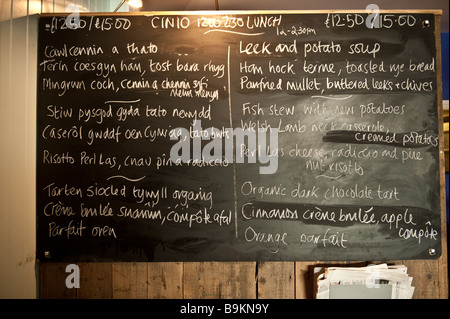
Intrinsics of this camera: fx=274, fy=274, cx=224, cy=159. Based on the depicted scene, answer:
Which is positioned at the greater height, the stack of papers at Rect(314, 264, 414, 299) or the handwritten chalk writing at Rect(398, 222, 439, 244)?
the handwritten chalk writing at Rect(398, 222, 439, 244)

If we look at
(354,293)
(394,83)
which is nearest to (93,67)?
(394,83)

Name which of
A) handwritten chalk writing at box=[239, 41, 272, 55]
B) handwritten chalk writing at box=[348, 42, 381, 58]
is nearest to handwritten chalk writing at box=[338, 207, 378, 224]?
handwritten chalk writing at box=[348, 42, 381, 58]

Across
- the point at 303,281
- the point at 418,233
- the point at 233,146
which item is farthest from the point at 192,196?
the point at 418,233

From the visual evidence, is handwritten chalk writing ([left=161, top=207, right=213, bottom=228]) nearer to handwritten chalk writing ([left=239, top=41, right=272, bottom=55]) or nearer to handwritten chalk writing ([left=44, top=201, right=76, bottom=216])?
handwritten chalk writing ([left=44, top=201, right=76, bottom=216])

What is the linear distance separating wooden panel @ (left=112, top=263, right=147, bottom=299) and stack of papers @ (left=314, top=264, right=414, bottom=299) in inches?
40.5

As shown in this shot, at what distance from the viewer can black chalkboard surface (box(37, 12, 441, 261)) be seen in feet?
5.16

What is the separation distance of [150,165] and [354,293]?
137 centimetres

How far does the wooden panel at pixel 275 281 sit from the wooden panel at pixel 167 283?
48 centimetres

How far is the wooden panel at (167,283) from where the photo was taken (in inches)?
64.5

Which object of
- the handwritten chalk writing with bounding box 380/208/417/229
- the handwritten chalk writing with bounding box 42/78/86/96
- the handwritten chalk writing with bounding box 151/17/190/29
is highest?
the handwritten chalk writing with bounding box 151/17/190/29

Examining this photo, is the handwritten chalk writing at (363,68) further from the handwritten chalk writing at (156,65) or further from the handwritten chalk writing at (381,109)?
the handwritten chalk writing at (156,65)

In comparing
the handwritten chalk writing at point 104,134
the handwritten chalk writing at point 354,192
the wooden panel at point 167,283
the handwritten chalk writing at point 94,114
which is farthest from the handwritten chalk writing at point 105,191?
the handwritten chalk writing at point 354,192

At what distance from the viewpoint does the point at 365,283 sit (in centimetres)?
156

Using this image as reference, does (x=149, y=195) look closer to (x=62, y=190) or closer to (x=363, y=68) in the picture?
(x=62, y=190)
